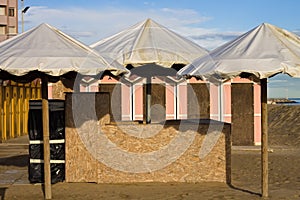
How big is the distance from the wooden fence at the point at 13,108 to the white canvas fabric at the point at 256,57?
15.3 m

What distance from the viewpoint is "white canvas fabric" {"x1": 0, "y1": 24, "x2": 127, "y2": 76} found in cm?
824

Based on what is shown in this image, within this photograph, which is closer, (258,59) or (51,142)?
(258,59)

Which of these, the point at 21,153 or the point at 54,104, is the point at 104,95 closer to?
the point at 54,104

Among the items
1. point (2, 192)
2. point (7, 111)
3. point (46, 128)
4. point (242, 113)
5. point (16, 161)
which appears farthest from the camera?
point (7, 111)

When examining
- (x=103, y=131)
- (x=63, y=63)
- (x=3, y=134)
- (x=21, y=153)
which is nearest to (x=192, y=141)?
(x=103, y=131)

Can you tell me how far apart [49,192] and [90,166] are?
166 cm

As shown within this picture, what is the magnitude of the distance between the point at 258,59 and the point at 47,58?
10.3 ft

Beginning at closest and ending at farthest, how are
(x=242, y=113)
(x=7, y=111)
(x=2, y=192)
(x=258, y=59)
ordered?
(x=258, y=59) → (x=2, y=192) → (x=242, y=113) → (x=7, y=111)

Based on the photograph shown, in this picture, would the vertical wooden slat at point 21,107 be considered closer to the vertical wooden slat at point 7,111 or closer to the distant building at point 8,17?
the vertical wooden slat at point 7,111

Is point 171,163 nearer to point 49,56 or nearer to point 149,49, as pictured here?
point 149,49

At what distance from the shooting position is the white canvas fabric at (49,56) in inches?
324

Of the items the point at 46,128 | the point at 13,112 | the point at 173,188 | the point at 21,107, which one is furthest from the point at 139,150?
the point at 21,107

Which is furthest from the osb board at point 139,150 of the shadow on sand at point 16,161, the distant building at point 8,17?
the distant building at point 8,17

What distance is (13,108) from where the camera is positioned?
1006 inches
